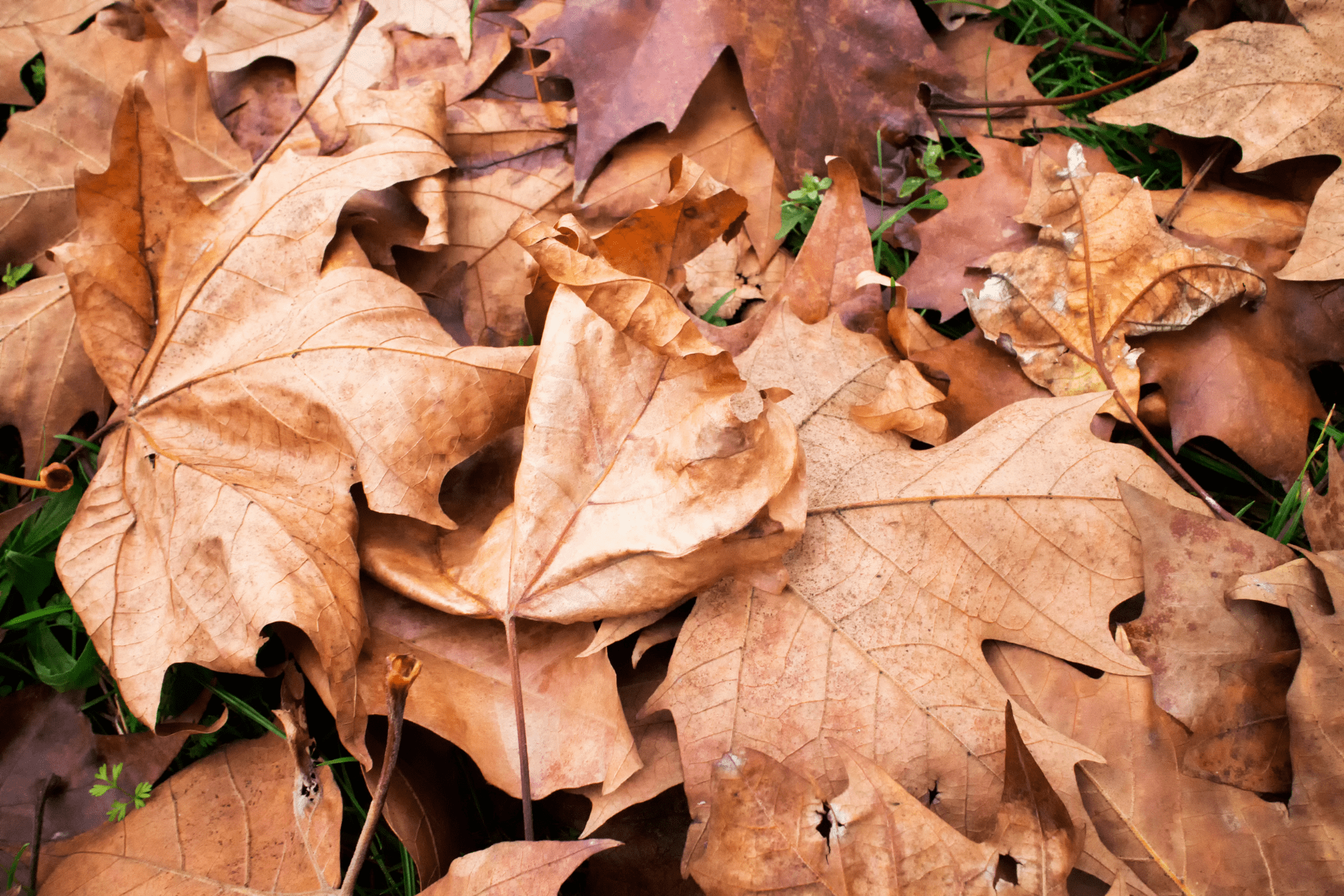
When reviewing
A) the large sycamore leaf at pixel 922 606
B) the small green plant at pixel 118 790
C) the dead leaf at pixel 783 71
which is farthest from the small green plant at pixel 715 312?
the small green plant at pixel 118 790

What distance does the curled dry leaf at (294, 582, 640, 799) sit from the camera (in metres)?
1.41

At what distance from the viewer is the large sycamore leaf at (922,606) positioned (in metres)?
1.38

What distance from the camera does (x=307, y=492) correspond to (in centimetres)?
146

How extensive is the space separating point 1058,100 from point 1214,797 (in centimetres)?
157

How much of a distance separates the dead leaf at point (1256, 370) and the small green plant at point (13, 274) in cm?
249

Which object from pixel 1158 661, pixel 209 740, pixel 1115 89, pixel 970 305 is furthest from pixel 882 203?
pixel 209 740

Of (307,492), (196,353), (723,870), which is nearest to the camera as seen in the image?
(723,870)

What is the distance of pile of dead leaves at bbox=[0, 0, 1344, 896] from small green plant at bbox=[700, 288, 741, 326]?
0.03m

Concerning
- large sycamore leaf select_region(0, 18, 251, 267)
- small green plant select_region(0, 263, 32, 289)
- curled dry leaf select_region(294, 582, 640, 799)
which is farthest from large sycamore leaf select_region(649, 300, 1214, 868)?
small green plant select_region(0, 263, 32, 289)

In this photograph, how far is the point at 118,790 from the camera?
1.59 metres

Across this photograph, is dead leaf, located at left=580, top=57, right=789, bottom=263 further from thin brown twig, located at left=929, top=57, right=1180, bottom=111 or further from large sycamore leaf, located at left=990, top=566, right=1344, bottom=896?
large sycamore leaf, located at left=990, top=566, right=1344, bottom=896

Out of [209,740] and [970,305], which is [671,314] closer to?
[970,305]

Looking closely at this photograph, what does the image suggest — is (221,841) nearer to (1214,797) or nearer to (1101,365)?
(1214,797)

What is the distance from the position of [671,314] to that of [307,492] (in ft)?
2.39
